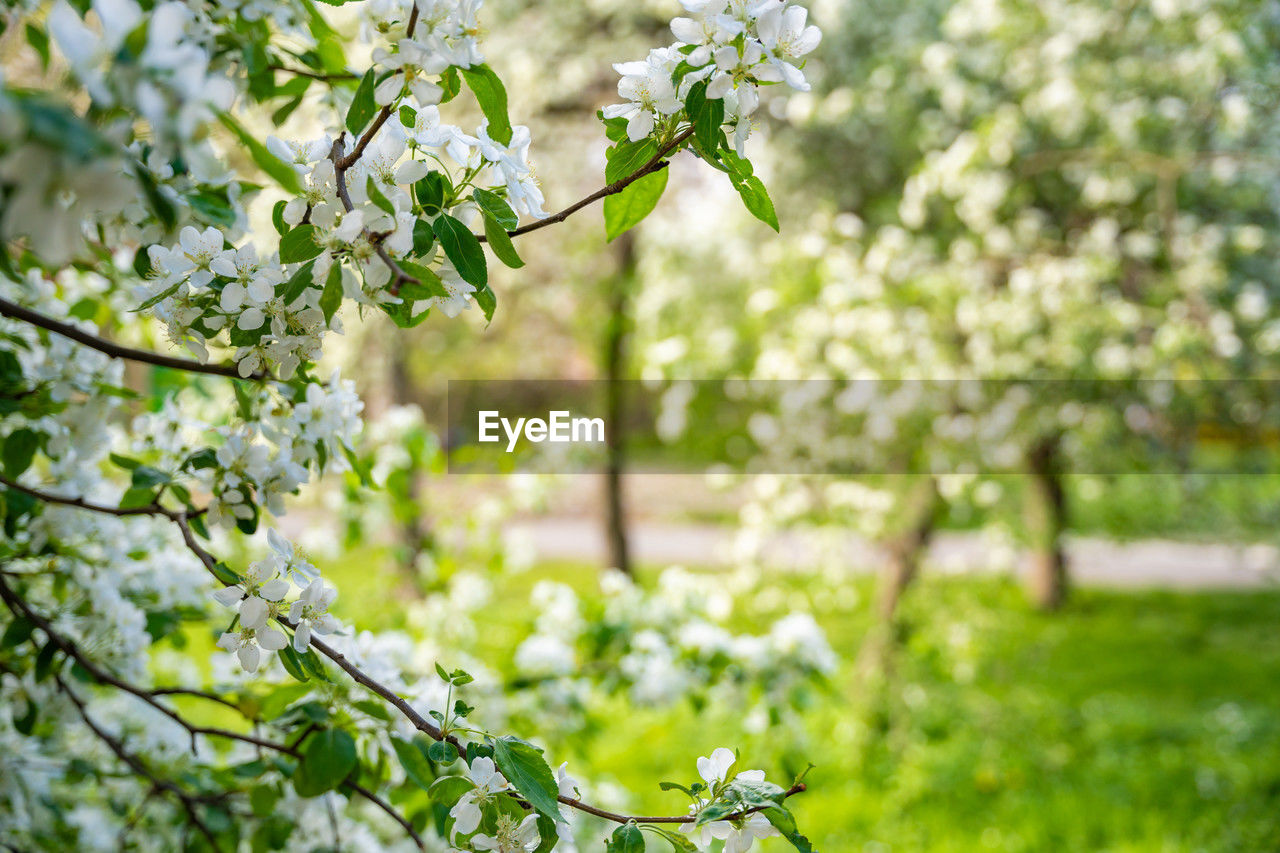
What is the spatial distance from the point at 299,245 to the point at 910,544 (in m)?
3.61

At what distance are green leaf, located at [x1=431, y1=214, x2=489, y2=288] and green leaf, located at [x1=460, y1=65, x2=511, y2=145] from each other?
0.33 ft

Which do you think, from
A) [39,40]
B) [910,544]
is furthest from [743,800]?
[910,544]

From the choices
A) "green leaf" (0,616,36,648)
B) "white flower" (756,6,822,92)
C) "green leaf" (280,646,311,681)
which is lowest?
"green leaf" (0,616,36,648)

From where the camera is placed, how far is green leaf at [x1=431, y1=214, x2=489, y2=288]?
28.4 inches

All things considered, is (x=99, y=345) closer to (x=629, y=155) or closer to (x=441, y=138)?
(x=441, y=138)

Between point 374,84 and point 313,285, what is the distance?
0.16 m

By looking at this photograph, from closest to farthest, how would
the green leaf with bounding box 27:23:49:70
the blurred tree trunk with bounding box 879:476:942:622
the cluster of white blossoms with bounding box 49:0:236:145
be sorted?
the cluster of white blossoms with bounding box 49:0:236:145 → the green leaf with bounding box 27:23:49:70 → the blurred tree trunk with bounding box 879:476:942:622

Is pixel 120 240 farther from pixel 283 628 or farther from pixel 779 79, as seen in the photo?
pixel 779 79

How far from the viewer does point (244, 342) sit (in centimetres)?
79

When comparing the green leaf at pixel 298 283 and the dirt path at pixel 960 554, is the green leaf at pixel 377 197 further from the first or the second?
the dirt path at pixel 960 554

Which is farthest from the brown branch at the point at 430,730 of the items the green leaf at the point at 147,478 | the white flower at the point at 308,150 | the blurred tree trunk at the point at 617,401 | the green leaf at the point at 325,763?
the blurred tree trunk at the point at 617,401

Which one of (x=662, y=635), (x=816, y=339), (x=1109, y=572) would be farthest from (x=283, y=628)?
(x=1109, y=572)

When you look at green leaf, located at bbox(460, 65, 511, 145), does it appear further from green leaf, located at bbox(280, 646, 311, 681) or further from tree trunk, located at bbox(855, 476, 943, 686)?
tree trunk, located at bbox(855, 476, 943, 686)

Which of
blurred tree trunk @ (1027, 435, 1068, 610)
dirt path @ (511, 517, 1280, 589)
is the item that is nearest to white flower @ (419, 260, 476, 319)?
dirt path @ (511, 517, 1280, 589)
